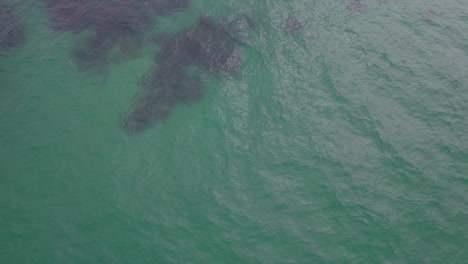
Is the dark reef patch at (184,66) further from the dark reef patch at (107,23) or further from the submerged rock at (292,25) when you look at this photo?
the submerged rock at (292,25)

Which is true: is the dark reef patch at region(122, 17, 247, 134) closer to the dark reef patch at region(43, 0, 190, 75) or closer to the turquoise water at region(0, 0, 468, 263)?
the turquoise water at region(0, 0, 468, 263)

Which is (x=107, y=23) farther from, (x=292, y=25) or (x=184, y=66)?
(x=292, y=25)

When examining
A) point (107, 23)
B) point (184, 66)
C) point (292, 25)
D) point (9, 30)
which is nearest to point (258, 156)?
point (184, 66)

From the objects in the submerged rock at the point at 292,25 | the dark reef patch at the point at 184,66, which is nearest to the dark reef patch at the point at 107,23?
the dark reef patch at the point at 184,66

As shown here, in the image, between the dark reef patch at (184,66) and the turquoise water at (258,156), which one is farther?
the dark reef patch at (184,66)

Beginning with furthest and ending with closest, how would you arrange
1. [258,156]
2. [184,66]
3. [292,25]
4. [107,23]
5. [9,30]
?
[292,25], [107,23], [9,30], [184,66], [258,156]
